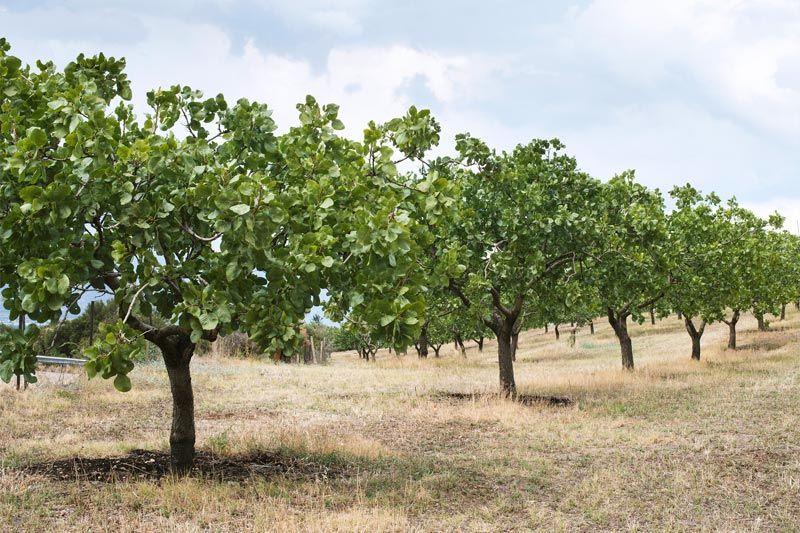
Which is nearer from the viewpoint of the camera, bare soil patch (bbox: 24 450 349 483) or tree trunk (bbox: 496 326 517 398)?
bare soil patch (bbox: 24 450 349 483)

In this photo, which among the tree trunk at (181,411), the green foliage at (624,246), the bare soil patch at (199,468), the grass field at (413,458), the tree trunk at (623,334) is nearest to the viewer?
the grass field at (413,458)

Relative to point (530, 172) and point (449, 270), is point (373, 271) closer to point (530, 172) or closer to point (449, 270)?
point (449, 270)

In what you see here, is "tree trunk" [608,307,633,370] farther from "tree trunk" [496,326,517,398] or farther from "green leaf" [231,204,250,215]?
"green leaf" [231,204,250,215]

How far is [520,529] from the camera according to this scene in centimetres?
831

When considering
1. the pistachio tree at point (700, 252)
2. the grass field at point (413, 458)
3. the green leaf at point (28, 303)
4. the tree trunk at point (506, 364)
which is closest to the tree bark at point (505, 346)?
the tree trunk at point (506, 364)

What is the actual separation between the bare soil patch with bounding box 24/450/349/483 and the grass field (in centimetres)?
5

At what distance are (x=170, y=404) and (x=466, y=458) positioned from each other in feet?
35.0

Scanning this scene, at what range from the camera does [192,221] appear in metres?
8.57

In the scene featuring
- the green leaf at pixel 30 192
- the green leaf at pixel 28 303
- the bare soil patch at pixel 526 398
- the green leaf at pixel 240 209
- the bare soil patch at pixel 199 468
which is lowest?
the bare soil patch at pixel 526 398

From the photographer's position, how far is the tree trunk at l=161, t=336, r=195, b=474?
1031 cm

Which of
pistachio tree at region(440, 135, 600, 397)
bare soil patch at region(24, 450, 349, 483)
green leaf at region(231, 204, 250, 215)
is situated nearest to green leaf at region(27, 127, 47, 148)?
green leaf at region(231, 204, 250, 215)

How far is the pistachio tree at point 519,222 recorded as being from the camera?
54.0 feet

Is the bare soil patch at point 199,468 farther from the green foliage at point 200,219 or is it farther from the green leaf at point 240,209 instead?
the green leaf at point 240,209

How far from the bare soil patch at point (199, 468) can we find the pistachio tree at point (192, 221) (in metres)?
2.44
